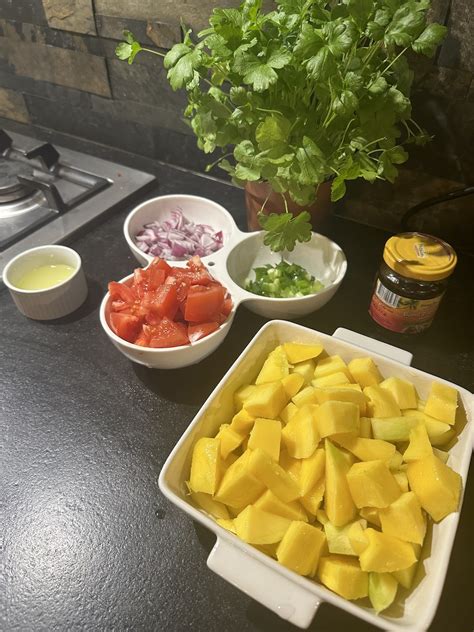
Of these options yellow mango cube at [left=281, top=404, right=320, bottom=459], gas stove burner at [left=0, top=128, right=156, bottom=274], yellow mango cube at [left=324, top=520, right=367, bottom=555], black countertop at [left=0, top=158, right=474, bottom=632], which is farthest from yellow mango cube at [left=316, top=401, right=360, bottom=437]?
gas stove burner at [left=0, top=128, right=156, bottom=274]

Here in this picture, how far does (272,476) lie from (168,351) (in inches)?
11.6

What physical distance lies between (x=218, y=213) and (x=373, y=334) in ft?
1.55

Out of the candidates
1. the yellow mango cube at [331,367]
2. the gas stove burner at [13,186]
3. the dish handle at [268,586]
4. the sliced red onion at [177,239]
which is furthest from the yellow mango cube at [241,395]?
the gas stove burner at [13,186]

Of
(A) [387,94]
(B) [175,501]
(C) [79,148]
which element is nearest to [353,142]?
(A) [387,94]

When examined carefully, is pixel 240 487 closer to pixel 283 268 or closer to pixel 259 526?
pixel 259 526

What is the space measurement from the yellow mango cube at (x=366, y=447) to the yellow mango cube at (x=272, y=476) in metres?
0.09

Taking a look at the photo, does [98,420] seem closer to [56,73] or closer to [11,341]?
[11,341]

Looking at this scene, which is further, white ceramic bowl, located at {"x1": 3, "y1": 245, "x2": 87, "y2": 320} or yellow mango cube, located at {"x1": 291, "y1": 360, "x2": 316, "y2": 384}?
white ceramic bowl, located at {"x1": 3, "y1": 245, "x2": 87, "y2": 320}

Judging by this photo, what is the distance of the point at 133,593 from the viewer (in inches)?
25.5

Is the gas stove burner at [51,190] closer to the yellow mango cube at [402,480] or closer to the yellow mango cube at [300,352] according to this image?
the yellow mango cube at [300,352]

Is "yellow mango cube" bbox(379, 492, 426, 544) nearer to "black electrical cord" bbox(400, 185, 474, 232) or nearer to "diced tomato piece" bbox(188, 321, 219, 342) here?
"diced tomato piece" bbox(188, 321, 219, 342)

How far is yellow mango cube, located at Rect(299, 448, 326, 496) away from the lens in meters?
0.63

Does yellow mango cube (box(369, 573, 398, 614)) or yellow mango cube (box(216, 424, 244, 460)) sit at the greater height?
yellow mango cube (box(216, 424, 244, 460))

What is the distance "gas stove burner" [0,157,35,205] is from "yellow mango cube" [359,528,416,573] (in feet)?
3.97
